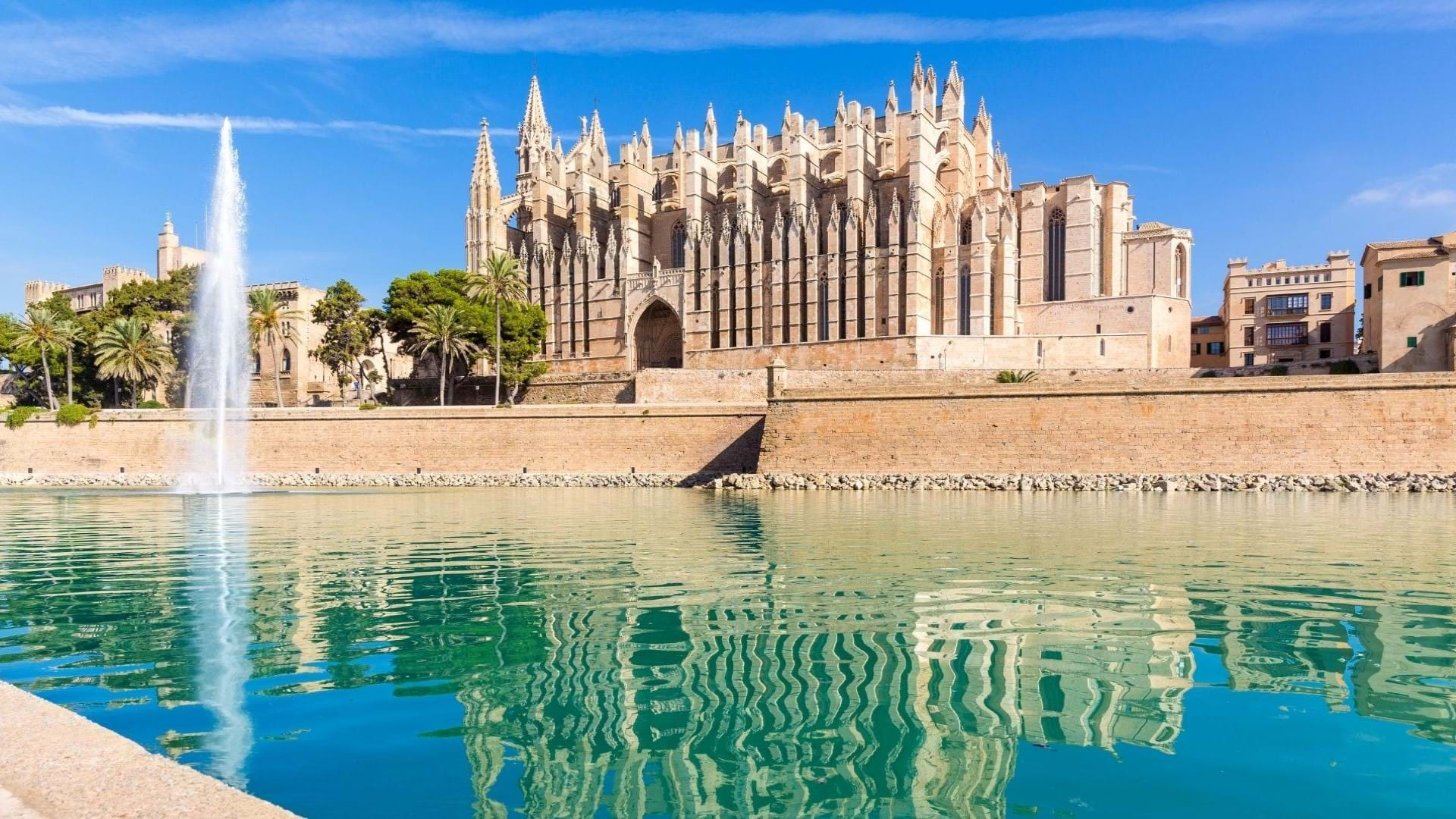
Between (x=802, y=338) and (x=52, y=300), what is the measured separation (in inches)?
1645

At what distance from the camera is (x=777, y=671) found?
680 centimetres

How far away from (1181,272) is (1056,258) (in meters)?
6.26

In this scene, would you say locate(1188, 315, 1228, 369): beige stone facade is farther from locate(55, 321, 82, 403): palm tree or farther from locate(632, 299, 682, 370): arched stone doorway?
locate(55, 321, 82, 403): palm tree

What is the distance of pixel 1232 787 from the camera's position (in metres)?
4.67

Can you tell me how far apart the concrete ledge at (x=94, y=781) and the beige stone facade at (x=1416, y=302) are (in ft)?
139

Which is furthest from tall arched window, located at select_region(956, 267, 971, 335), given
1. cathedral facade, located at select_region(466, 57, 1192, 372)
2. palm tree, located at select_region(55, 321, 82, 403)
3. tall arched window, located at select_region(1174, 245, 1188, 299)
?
palm tree, located at select_region(55, 321, 82, 403)

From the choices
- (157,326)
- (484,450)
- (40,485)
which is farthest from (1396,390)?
(157,326)

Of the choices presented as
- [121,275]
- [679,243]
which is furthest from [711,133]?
[121,275]

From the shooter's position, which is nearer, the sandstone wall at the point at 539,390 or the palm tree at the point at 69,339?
the palm tree at the point at 69,339

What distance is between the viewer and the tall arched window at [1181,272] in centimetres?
4838

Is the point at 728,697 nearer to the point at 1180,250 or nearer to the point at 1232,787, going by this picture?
the point at 1232,787

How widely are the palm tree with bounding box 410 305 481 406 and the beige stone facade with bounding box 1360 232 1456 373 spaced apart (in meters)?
38.8

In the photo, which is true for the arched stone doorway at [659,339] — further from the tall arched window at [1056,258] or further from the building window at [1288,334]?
the building window at [1288,334]

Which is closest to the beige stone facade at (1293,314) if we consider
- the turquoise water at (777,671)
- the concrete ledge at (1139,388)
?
the concrete ledge at (1139,388)
